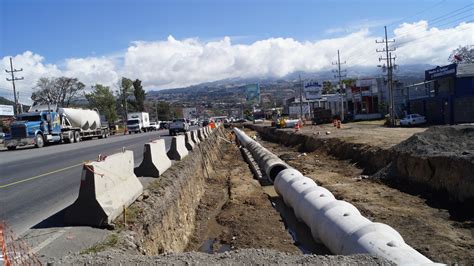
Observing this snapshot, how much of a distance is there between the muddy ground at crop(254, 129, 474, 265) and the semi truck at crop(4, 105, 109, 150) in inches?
895

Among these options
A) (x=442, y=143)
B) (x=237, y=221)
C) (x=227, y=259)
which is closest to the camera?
(x=227, y=259)

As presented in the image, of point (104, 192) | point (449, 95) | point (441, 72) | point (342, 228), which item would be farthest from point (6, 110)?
point (342, 228)

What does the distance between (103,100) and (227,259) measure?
93947 mm

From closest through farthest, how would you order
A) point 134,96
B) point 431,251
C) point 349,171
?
point 431,251 → point 349,171 → point 134,96

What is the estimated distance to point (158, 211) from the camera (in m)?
8.62

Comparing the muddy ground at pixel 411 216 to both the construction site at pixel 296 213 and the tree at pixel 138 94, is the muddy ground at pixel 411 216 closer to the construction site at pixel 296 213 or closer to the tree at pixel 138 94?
the construction site at pixel 296 213

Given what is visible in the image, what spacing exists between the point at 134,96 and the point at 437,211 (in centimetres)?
10726

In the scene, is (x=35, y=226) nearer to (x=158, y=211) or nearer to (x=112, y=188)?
(x=112, y=188)

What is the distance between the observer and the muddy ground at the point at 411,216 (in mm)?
7812

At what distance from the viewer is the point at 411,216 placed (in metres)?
10.3

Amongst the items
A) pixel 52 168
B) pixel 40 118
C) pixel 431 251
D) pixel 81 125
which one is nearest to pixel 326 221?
pixel 431 251

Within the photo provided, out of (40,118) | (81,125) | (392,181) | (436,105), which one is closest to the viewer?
(392,181)

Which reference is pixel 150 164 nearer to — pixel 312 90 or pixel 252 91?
pixel 312 90

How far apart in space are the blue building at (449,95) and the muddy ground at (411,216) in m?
28.8
